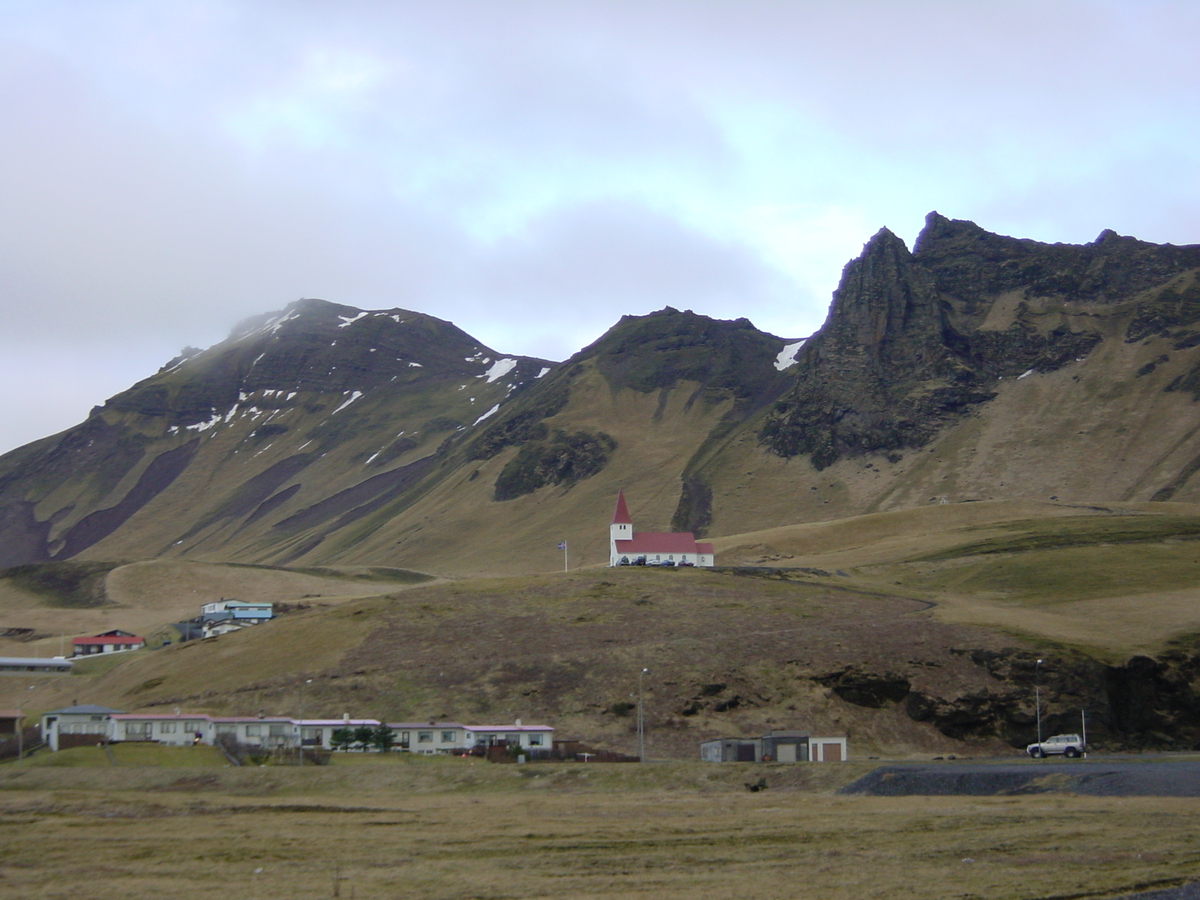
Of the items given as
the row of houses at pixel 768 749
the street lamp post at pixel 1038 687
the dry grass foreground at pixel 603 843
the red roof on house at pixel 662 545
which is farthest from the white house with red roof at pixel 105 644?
the street lamp post at pixel 1038 687

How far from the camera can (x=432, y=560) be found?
193 metres

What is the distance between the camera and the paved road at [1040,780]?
3994 centimetres

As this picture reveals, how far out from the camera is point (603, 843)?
3444cm

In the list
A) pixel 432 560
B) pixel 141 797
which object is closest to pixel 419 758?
pixel 141 797

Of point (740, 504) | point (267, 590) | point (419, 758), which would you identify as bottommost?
point (419, 758)

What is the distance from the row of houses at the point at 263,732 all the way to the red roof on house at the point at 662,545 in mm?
55788

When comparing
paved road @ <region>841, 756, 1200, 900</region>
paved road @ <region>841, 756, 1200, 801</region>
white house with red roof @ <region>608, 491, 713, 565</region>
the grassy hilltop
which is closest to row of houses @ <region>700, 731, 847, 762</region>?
the grassy hilltop

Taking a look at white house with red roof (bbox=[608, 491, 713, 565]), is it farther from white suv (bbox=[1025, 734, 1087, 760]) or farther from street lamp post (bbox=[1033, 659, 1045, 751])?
white suv (bbox=[1025, 734, 1087, 760])

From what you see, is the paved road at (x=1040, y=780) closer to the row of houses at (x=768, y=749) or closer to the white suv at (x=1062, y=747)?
the white suv at (x=1062, y=747)

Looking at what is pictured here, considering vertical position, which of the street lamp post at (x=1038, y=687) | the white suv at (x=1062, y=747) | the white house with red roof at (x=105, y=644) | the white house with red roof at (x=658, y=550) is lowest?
the white suv at (x=1062, y=747)

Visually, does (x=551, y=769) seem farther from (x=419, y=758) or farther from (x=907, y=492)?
(x=907, y=492)

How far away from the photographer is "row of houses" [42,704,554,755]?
6350 centimetres

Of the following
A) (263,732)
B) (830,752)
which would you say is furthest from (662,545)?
(830,752)

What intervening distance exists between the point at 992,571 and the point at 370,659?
5148 cm
